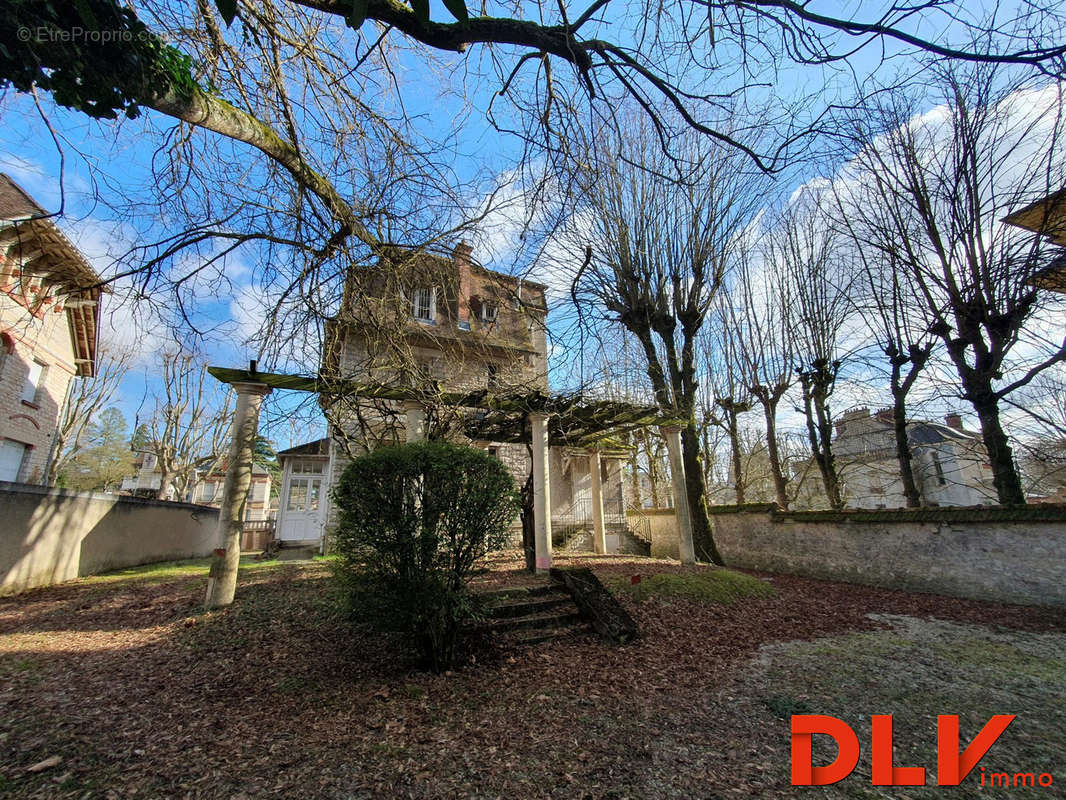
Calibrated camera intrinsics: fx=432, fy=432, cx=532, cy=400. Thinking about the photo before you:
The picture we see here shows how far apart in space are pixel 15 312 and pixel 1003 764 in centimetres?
1959

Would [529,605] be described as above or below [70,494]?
below

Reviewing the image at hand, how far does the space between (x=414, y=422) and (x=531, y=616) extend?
393 cm

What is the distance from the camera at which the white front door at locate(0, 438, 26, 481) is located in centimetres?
1195

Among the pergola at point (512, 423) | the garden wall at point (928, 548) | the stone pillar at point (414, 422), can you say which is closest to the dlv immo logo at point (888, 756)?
the pergola at point (512, 423)

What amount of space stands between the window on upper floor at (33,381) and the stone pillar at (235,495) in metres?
11.8

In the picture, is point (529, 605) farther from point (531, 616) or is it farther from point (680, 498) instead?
point (680, 498)

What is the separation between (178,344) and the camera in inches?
195

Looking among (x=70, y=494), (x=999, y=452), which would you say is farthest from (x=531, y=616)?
(x=70, y=494)

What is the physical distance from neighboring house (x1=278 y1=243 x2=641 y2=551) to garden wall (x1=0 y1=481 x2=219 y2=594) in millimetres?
4351

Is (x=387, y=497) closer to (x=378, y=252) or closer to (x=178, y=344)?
(x=378, y=252)

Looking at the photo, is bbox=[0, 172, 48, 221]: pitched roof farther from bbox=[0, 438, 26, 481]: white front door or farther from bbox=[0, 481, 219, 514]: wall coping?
bbox=[0, 438, 26, 481]: white front door

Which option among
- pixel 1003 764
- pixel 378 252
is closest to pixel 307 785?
pixel 1003 764

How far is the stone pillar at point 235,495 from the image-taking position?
607cm

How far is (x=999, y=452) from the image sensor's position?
25.0 ft
